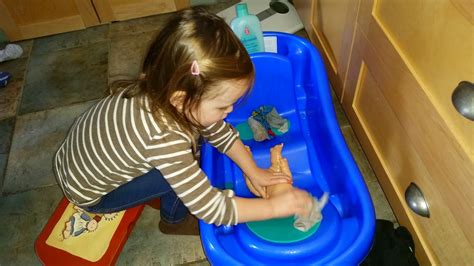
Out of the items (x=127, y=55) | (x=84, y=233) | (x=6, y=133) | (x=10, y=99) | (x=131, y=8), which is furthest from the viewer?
(x=131, y=8)

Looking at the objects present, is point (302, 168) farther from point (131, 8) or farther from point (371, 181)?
point (131, 8)

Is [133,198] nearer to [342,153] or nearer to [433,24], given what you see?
[342,153]

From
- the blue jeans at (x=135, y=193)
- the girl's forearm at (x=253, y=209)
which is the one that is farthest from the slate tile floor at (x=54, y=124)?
the girl's forearm at (x=253, y=209)

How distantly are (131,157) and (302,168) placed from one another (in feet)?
1.63

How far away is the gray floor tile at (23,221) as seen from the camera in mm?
1084

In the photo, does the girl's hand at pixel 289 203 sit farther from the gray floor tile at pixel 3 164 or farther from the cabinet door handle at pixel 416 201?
the gray floor tile at pixel 3 164

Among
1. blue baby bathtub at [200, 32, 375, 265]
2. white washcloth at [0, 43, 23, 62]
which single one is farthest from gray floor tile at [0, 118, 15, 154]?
blue baby bathtub at [200, 32, 375, 265]

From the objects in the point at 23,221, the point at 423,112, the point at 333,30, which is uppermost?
the point at 423,112

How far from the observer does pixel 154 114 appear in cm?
68

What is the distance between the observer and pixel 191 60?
24.2 inches

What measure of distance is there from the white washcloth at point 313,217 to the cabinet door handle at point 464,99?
34 centimetres

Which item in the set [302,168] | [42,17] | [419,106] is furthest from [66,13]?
[419,106]

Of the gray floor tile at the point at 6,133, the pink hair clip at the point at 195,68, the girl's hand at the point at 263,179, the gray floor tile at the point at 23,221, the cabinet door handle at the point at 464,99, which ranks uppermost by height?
the pink hair clip at the point at 195,68

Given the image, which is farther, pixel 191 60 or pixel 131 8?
pixel 131 8
